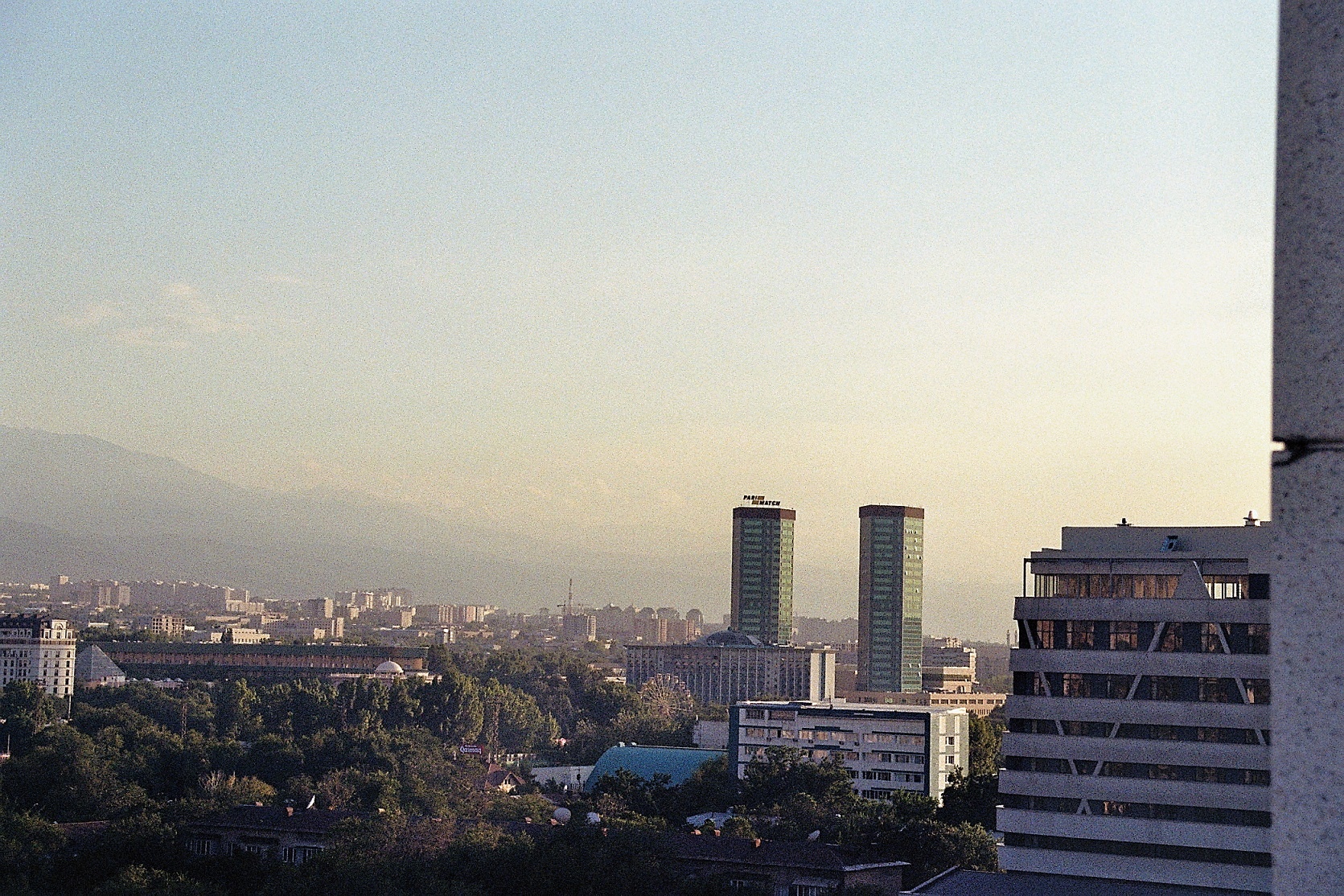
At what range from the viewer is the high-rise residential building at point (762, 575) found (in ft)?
519

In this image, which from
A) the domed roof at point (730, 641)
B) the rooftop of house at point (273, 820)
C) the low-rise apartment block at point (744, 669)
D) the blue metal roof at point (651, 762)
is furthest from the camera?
the domed roof at point (730, 641)

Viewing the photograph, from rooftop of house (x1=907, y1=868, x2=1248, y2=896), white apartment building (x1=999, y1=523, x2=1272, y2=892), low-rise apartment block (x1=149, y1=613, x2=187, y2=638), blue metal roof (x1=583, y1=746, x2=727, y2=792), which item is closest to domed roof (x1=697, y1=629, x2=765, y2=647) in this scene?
blue metal roof (x1=583, y1=746, x2=727, y2=792)

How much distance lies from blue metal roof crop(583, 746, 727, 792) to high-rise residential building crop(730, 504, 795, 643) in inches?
3368

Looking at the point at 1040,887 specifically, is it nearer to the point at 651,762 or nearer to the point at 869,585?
the point at 651,762

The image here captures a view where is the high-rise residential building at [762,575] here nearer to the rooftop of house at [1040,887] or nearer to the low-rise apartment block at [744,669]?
the low-rise apartment block at [744,669]

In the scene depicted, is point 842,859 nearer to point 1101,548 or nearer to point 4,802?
point 1101,548

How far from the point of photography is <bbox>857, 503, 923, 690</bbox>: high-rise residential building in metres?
143

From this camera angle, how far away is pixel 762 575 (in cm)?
15862

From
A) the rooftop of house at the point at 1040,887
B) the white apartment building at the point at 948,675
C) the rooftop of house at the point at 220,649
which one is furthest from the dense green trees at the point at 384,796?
the white apartment building at the point at 948,675

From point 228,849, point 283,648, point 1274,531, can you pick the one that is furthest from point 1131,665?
point 283,648

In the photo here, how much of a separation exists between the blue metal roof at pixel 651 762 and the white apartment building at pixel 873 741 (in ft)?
6.68

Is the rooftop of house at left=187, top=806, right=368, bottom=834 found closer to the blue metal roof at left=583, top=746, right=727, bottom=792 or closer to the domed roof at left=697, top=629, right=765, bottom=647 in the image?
the blue metal roof at left=583, top=746, right=727, bottom=792

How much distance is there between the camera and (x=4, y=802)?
43.7 metres

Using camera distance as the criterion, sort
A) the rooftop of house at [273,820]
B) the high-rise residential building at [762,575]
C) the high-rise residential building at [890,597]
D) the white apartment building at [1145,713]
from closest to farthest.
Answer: the white apartment building at [1145,713]
the rooftop of house at [273,820]
the high-rise residential building at [890,597]
the high-rise residential building at [762,575]
